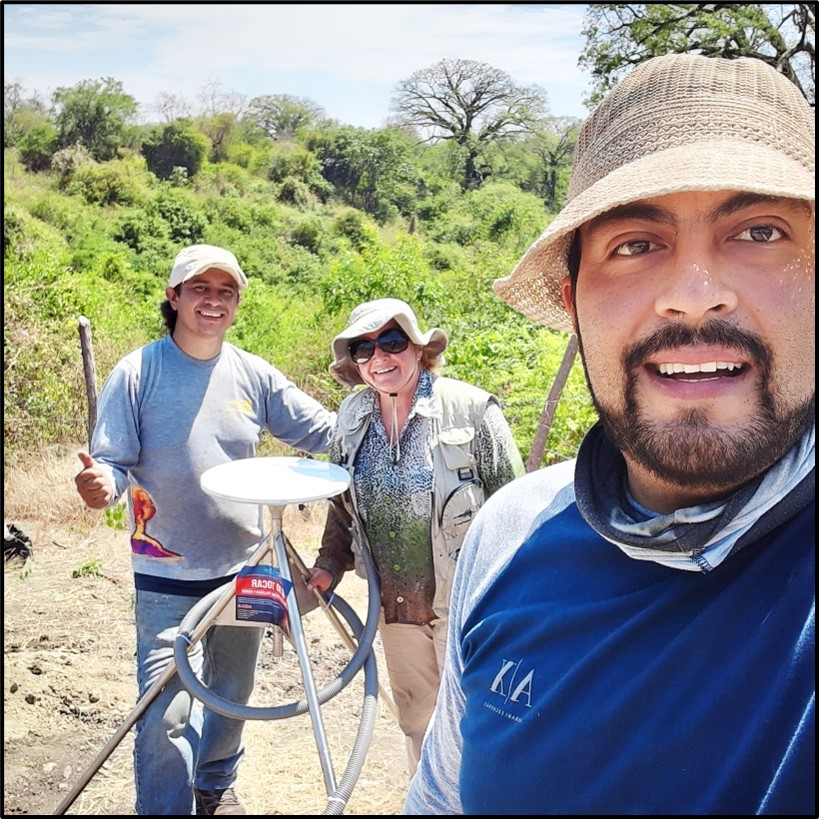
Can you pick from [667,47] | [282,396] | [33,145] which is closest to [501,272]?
[667,47]

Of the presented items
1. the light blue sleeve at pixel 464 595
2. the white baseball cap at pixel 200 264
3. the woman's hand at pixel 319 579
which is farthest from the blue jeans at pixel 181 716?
the light blue sleeve at pixel 464 595

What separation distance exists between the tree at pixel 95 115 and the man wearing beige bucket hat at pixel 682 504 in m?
28.7

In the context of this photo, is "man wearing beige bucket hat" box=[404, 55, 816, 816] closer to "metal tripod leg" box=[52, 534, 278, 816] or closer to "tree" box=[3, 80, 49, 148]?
"metal tripod leg" box=[52, 534, 278, 816]

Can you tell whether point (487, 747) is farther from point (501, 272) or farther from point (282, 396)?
point (501, 272)

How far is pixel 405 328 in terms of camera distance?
2645 mm

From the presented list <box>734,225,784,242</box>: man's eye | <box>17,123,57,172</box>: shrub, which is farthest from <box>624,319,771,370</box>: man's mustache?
<box>17,123,57,172</box>: shrub

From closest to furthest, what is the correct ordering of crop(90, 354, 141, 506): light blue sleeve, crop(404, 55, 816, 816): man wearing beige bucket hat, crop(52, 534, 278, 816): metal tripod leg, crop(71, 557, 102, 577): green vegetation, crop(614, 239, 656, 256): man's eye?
1. crop(404, 55, 816, 816): man wearing beige bucket hat
2. crop(614, 239, 656, 256): man's eye
3. crop(52, 534, 278, 816): metal tripod leg
4. crop(90, 354, 141, 506): light blue sleeve
5. crop(71, 557, 102, 577): green vegetation

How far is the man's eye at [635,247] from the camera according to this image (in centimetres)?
95

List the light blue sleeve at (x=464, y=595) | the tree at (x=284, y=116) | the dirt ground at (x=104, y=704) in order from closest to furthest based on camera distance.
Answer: the light blue sleeve at (x=464, y=595) < the dirt ground at (x=104, y=704) < the tree at (x=284, y=116)

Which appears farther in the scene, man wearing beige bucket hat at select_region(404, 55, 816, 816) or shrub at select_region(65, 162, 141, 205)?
shrub at select_region(65, 162, 141, 205)

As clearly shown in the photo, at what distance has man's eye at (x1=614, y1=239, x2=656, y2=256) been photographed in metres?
0.95

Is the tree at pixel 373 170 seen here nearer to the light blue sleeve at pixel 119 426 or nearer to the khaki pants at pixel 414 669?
the light blue sleeve at pixel 119 426

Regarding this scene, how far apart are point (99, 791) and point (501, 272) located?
11923mm

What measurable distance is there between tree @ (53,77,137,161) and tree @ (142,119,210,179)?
105 cm
